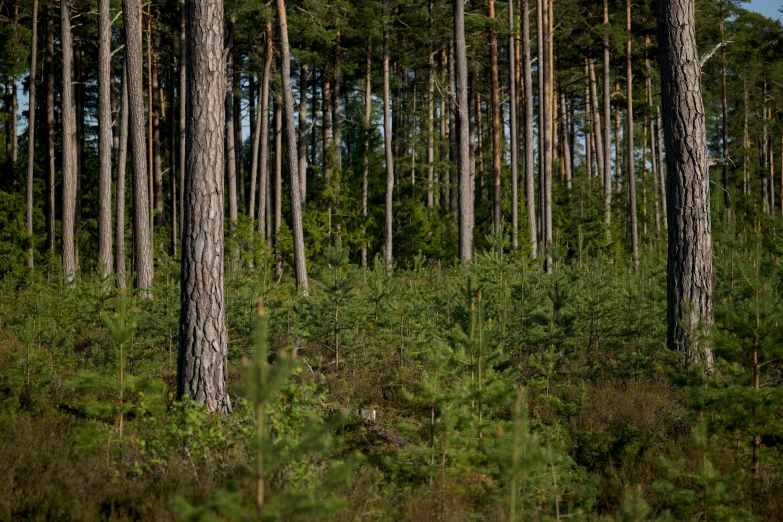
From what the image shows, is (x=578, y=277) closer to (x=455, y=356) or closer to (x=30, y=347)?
(x=455, y=356)

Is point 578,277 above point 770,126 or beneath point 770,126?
beneath

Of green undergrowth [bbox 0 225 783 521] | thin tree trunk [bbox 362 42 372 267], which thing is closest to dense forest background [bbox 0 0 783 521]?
green undergrowth [bbox 0 225 783 521]

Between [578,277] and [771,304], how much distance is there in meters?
4.68

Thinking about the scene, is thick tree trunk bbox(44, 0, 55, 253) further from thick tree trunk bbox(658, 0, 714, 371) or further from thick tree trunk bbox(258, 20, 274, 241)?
thick tree trunk bbox(658, 0, 714, 371)

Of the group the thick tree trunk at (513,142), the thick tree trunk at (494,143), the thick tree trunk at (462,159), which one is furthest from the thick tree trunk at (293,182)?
the thick tree trunk at (494,143)

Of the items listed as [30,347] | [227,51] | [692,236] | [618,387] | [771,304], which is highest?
[227,51]

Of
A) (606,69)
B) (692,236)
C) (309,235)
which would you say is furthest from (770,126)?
(692,236)

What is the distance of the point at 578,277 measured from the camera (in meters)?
9.95

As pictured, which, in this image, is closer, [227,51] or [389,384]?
[389,384]

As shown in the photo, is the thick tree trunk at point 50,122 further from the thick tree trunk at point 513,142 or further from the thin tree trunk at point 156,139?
the thick tree trunk at point 513,142

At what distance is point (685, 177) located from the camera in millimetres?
7734

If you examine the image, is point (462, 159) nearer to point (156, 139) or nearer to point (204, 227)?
point (204, 227)

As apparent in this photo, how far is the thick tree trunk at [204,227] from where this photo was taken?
6.26m

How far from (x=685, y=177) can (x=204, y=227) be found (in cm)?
579
